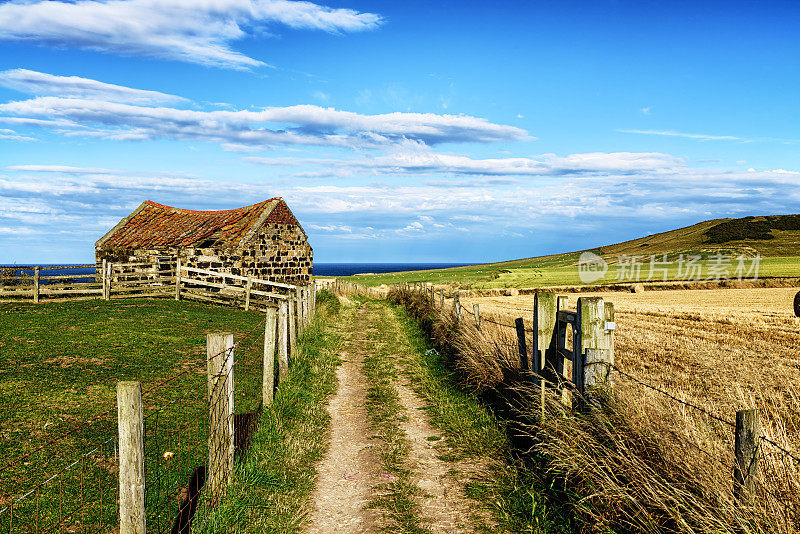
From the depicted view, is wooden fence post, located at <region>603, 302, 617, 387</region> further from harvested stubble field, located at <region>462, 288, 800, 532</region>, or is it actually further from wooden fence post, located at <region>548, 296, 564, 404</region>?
wooden fence post, located at <region>548, 296, 564, 404</region>

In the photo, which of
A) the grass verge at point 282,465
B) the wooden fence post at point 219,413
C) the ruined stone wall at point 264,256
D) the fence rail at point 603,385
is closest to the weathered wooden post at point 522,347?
the fence rail at point 603,385

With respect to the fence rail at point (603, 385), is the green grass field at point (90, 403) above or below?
below

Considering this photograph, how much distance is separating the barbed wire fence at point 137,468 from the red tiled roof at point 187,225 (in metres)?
20.6

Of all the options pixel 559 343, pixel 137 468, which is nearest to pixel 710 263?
pixel 559 343

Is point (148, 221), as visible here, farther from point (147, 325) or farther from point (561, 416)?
point (561, 416)

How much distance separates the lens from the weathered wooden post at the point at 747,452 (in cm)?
365

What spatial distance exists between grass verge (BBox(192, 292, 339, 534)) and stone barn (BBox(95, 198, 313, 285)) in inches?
695

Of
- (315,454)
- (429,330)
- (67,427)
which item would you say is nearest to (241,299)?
(429,330)

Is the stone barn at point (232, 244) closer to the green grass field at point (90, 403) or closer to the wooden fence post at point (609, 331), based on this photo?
the green grass field at point (90, 403)

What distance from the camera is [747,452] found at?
12.1ft

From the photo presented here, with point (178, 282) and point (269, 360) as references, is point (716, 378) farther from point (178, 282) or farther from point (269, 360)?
point (178, 282)

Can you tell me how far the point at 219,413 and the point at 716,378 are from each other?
28.3 feet

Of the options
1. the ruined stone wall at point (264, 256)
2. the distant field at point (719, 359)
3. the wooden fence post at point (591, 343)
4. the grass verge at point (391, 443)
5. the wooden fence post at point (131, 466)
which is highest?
the ruined stone wall at point (264, 256)

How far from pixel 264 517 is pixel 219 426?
101 cm
